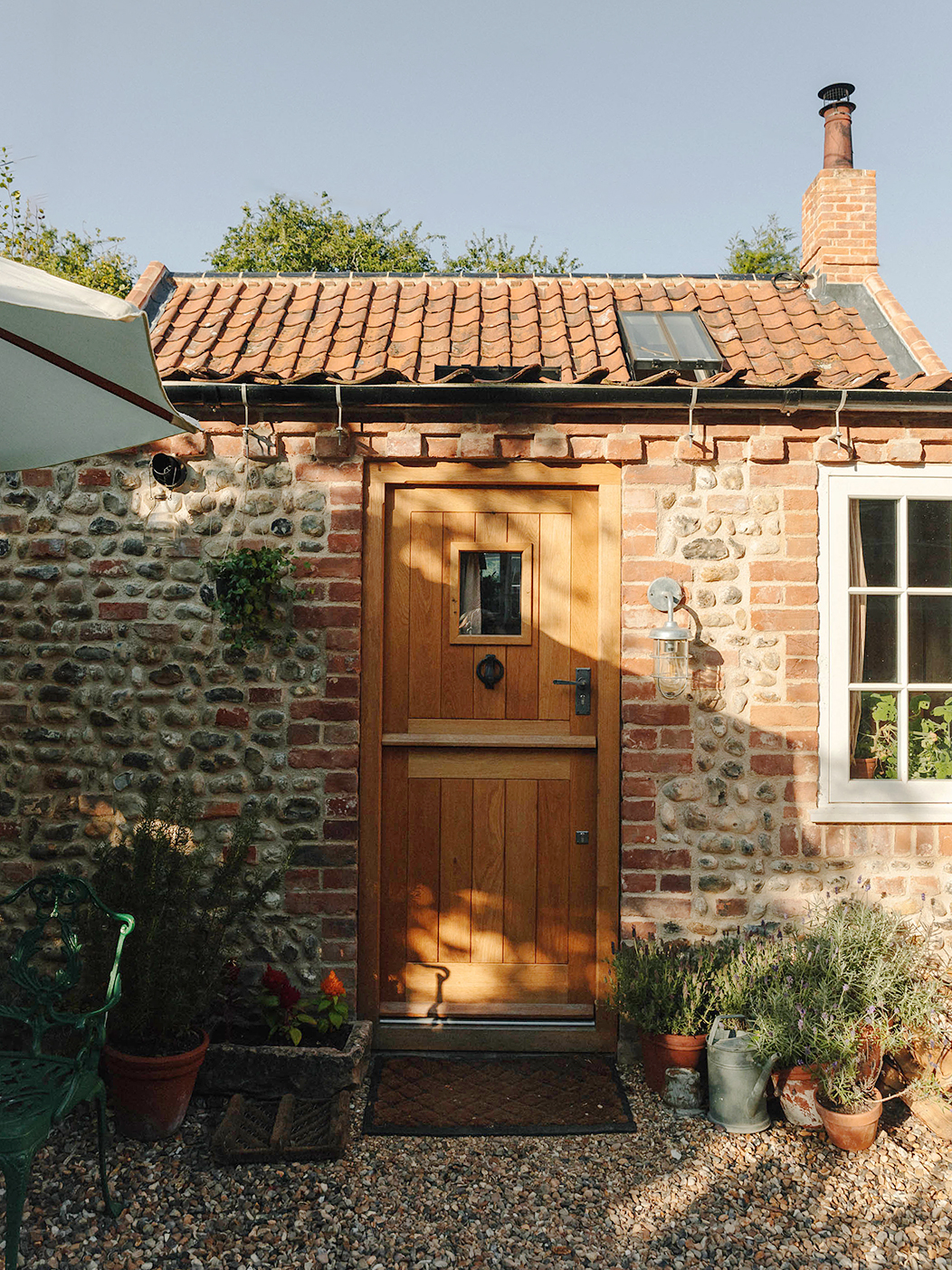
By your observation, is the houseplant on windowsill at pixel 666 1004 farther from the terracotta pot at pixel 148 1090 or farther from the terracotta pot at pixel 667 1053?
the terracotta pot at pixel 148 1090

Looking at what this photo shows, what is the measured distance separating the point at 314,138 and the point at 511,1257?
8.44 metres

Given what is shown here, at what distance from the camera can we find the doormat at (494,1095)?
3428 mm

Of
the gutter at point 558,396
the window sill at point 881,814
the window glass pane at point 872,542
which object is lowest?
the window sill at point 881,814

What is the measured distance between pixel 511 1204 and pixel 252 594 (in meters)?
2.67

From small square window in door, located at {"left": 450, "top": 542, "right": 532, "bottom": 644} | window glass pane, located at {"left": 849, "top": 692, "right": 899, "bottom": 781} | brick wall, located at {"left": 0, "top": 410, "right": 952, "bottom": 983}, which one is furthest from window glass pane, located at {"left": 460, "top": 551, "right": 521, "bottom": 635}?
window glass pane, located at {"left": 849, "top": 692, "right": 899, "bottom": 781}

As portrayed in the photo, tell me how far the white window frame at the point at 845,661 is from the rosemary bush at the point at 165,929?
264 centimetres

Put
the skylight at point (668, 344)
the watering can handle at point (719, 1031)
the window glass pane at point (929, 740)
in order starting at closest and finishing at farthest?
the watering can handle at point (719, 1031) < the window glass pane at point (929, 740) < the skylight at point (668, 344)

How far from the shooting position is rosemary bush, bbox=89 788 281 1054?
3.28 metres

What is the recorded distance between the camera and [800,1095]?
3377 millimetres

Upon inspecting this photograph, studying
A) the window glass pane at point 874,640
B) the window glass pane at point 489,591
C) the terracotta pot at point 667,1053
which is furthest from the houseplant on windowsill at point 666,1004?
the window glass pane at point 489,591

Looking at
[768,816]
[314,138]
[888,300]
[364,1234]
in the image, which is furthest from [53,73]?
[364,1234]

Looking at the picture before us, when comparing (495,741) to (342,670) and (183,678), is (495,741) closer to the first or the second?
(342,670)

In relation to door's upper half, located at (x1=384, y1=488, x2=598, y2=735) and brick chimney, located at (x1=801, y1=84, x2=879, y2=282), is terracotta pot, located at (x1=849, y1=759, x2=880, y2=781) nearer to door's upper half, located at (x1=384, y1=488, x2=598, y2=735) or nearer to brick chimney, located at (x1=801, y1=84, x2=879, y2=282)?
door's upper half, located at (x1=384, y1=488, x2=598, y2=735)

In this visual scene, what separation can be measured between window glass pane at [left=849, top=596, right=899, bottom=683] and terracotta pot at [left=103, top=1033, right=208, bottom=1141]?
3460 millimetres
